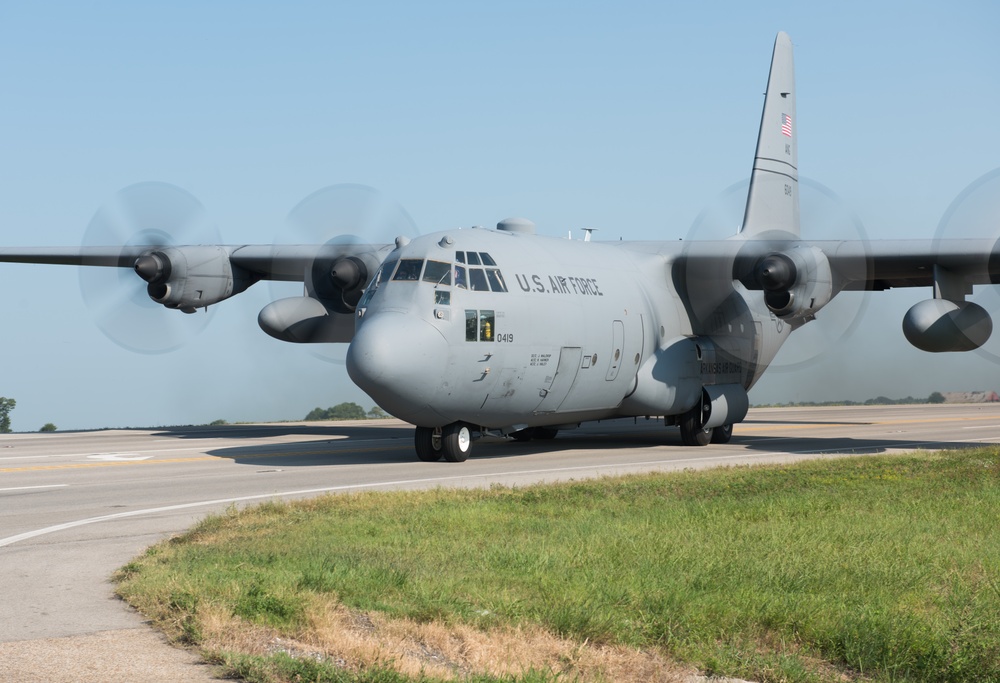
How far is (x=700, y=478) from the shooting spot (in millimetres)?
15320

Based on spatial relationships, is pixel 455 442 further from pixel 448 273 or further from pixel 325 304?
pixel 325 304

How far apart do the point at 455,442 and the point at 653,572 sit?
36.3 ft

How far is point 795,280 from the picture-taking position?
71.2ft

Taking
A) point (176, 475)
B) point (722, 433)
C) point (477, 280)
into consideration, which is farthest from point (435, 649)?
point (722, 433)

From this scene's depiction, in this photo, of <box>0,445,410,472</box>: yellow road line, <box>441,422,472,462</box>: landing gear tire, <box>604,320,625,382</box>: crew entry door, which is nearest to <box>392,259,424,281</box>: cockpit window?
<box>441,422,472,462</box>: landing gear tire

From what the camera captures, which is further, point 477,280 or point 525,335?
point 525,335

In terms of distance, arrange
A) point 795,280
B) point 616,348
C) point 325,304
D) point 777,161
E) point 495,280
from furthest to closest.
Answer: point 777,161
point 325,304
point 795,280
point 616,348
point 495,280

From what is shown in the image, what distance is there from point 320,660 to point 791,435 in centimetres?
2400

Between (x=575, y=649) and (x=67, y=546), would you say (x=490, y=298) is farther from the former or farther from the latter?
(x=575, y=649)

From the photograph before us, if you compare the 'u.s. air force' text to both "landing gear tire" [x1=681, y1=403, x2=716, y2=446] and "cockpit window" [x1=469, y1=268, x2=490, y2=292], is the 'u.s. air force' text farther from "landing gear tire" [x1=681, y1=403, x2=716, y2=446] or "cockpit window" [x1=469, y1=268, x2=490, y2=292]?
"landing gear tire" [x1=681, y1=403, x2=716, y2=446]

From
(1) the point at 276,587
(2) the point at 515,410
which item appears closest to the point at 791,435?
(2) the point at 515,410

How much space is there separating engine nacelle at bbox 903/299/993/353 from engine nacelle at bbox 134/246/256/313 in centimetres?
1593

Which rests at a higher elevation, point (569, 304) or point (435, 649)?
point (569, 304)

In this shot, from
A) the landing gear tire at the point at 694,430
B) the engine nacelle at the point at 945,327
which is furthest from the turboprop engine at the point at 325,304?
the engine nacelle at the point at 945,327
